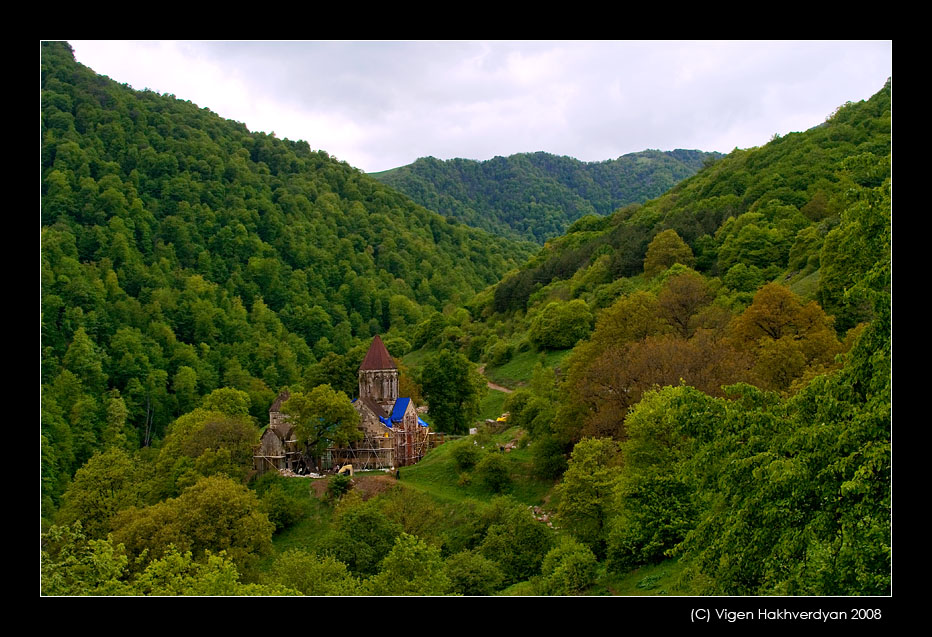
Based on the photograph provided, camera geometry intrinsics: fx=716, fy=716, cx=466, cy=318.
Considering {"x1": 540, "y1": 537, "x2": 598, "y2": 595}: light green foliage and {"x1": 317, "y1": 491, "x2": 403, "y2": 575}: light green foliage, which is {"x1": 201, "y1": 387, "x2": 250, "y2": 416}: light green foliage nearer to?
{"x1": 317, "y1": 491, "x2": 403, "y2": 575}: light green foliage

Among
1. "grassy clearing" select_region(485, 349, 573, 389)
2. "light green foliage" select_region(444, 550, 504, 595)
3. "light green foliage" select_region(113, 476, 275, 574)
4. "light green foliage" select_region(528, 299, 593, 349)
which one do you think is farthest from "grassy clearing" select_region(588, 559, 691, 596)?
"light green foliage" select_region(528, 299, 593, 349)

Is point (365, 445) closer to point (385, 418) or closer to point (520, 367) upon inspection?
point (385, 418)

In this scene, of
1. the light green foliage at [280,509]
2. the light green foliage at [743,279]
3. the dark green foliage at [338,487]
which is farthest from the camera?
the light green foliage at [743,279]

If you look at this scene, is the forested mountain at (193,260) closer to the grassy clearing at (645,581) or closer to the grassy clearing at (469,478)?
the grassy clearing at (469,478)

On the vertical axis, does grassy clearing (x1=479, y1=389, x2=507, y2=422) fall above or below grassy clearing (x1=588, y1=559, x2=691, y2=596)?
above

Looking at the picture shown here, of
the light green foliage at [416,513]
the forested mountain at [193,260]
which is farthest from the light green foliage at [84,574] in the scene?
the forested mountain at [193,260]

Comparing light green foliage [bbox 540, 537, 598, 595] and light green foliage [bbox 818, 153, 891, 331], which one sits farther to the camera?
light green foliage [bbox 540, 537, 598, 595]
